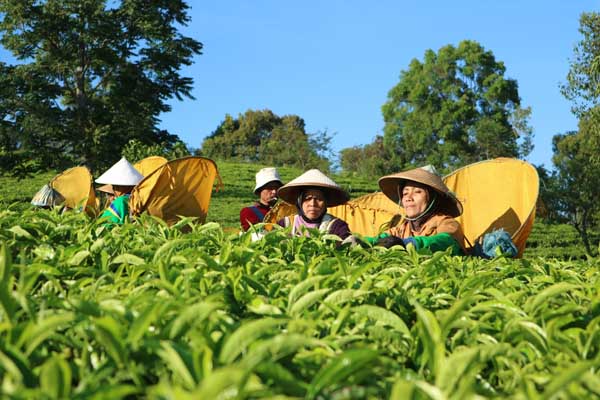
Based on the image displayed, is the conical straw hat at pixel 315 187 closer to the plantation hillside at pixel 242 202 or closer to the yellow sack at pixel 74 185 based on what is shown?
the yellow sack at pixel 74 185

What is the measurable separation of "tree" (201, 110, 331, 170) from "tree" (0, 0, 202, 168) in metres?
16.6

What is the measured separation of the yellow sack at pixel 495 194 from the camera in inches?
217

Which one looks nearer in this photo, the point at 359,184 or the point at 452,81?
the point at 359,184

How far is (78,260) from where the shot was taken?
1501 millimetres

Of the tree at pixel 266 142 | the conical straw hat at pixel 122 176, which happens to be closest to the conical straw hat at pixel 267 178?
the conical straw hat at pixel 122 176

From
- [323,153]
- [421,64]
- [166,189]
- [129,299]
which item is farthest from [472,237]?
[421,64]

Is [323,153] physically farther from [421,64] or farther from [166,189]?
[166,189]

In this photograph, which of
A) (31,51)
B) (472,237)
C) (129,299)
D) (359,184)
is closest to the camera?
(129,299)

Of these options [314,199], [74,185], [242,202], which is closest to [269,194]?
[314,199]

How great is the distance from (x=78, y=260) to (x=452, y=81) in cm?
4356

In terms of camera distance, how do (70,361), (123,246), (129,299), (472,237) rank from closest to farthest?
(70,361) → (129,299) → (123,246) → (472,237)

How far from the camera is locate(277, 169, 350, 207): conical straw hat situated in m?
4.74

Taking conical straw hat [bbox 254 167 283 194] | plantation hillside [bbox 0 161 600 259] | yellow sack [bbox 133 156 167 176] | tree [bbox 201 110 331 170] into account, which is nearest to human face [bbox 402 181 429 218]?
conical straw hat [bbox 254 167 283 194]

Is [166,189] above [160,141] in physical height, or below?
below
